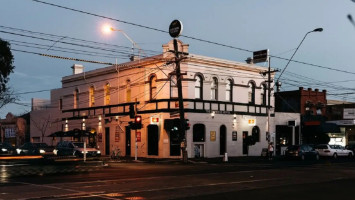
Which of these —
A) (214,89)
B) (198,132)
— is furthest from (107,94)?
(214,89)

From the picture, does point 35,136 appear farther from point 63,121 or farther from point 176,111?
point 176,111

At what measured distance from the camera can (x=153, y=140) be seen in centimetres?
3938

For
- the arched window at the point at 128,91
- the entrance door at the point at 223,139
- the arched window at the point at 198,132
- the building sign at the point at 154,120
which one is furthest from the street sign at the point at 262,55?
the arched window at the point at 128,91

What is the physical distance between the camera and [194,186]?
659 inches

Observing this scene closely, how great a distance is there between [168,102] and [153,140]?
11.9ft

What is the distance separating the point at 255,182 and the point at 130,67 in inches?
970

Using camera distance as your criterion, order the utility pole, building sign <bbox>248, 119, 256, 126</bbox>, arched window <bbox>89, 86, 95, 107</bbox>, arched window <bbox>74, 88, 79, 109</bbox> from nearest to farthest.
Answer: the utility pole
building sign <bbox>248, 119, 256, 126</bbox>
arched window <bbox>89, 86, 95, 107</bbox>
arched window <bbox>74, 88, 79, 109</bbox>

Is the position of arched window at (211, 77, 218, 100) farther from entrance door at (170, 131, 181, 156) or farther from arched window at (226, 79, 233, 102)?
entrance door at (170, 131, 181, 156)

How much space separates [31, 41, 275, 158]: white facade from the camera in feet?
127

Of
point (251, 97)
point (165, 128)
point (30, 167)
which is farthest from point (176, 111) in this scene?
point (30, 167)

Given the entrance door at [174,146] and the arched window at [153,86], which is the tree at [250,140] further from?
the arched window at [153,86]

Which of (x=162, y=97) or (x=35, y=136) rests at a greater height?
(x=162, y=97)

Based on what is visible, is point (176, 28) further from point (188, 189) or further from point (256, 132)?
point (188, 189)

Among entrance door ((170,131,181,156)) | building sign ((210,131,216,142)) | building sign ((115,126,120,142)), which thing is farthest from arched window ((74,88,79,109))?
building sign ((210,131,216,142))
